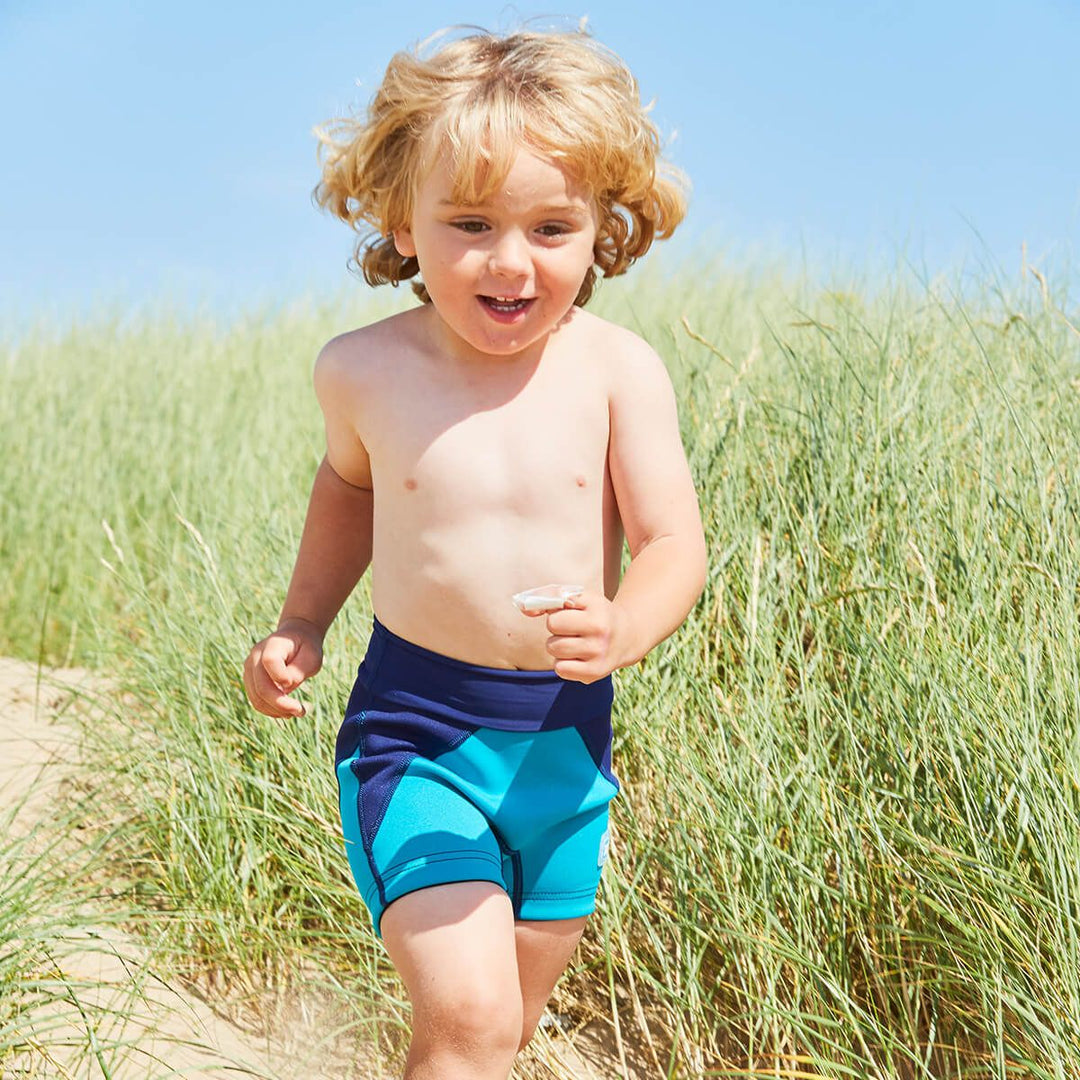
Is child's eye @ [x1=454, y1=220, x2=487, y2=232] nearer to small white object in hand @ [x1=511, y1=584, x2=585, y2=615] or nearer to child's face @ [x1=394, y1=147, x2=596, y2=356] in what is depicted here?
child's face @ [x1=394, y1=147, x2=596, y2=356]

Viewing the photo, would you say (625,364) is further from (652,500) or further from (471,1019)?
(471,1019)

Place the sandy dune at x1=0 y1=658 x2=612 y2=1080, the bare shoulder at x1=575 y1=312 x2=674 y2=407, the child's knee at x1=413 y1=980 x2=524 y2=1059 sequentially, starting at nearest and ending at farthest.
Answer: the child's knee at x1=413 y1=980 x2=524 y2=1059 → the bare shoulder at x1=575 y1=312 x2=674 y2=407 → the sandy dune at x1=0 y1=658 x2=612 y2=1080

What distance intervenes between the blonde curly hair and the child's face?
25 millimetres

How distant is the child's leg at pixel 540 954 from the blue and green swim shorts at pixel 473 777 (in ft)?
0.09

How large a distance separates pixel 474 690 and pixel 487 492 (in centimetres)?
28

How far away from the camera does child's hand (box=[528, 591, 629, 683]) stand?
142 cm

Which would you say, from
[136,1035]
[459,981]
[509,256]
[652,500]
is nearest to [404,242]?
[509,256]

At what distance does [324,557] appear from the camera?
6.49 ft

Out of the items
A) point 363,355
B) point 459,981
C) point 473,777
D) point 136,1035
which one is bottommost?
point 136,1035

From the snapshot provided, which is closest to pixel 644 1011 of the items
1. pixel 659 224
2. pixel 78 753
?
pixel 659 224

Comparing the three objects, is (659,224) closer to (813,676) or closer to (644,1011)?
(813,676)

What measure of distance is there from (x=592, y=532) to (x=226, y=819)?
1298mm

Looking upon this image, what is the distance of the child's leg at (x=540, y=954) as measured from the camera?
1.81 m

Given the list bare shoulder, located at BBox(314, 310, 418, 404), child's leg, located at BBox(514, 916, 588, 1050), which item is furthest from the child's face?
child's leg, located at BBox(514, 916, 588, 1050)
